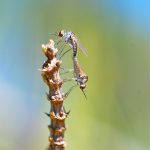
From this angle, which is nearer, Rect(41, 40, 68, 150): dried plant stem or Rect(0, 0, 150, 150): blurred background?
Rect(41, 40, 68, 150): dried plant stem

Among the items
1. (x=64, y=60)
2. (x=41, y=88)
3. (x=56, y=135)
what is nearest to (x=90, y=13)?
(x=64, y=60)

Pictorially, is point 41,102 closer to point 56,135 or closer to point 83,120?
point 83,120

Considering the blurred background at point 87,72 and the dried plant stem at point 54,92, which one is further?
the blurred background at point 87,72

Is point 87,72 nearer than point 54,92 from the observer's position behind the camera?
No

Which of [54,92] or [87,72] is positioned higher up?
[87,72]

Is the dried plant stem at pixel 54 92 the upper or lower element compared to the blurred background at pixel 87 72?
lower
